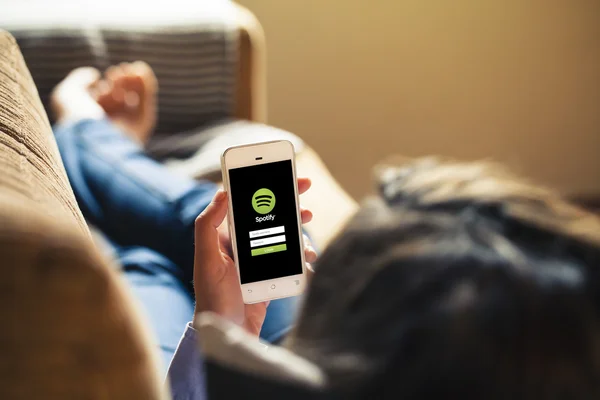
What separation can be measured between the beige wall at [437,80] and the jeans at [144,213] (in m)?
1.03

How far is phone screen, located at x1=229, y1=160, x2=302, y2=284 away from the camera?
0.65m

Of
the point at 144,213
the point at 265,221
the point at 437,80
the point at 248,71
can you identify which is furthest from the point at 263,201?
the point at 437,80

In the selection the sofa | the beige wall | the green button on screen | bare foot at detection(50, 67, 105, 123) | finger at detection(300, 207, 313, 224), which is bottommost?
the beige wall

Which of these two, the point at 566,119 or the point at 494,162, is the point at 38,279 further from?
the point at 566,119

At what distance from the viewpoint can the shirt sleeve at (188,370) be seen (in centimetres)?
54

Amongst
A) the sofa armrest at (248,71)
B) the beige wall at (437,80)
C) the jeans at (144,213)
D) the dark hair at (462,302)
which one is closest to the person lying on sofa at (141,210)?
the jeans at (144,213)

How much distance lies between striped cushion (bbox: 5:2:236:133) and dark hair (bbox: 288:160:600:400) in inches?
42.2

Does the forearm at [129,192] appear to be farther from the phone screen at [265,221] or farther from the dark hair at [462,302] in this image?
the dark hair at [462,302]

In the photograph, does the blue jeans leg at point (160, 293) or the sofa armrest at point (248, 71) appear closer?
the blue jeans leg at point (160, 293)

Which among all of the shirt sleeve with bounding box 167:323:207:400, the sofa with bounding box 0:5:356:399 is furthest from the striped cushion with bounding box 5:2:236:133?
the sofa with bounding box 0:5:356:399

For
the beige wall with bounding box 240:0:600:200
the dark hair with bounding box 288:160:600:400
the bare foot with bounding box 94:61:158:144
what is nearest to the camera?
the dark hair with bounding box 288:160:600:400

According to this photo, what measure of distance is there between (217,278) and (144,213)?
327 mm

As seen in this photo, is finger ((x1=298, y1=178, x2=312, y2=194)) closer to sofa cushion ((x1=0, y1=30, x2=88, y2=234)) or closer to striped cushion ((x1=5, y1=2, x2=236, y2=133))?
sofa cushion ((x1=0, y1=30, x2=88, y2=234))

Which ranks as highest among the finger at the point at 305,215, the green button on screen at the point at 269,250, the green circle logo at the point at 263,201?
the green circle logo at the point at 263,201
